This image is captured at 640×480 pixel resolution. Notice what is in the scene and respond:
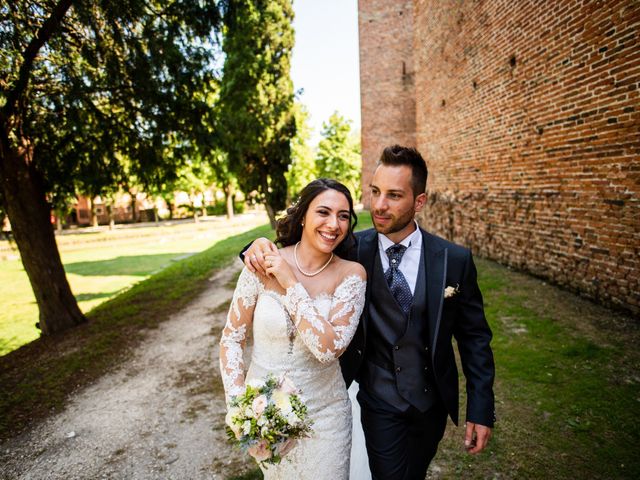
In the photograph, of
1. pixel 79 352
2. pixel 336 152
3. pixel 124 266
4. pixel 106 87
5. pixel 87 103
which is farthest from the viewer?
pixel 336 152

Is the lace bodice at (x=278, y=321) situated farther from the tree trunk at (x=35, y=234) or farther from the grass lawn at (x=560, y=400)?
the tree trunk at (x=35, y=234)

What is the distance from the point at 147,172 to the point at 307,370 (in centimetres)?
660

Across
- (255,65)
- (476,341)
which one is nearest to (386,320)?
(476,341)

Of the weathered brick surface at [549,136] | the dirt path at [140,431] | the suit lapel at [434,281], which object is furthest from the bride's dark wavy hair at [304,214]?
the weathered brick surface at [549,136]

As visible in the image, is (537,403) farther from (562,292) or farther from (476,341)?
(562,292)

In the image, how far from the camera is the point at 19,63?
5.51 metres

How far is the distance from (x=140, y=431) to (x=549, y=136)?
7.64 metres

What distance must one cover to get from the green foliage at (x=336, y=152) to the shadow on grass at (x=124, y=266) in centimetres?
2561

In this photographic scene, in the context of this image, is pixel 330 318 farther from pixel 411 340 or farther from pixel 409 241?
pixel 409 241

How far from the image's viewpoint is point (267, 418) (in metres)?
1.81

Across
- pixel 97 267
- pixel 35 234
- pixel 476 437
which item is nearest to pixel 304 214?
pixel 476 437

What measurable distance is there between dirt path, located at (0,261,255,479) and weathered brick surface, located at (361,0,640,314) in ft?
18.6

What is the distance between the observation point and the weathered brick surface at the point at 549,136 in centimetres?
490

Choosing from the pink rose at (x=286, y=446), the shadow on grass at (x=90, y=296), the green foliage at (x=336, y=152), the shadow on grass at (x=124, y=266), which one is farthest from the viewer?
the green foliage at (x=336, y=152)
